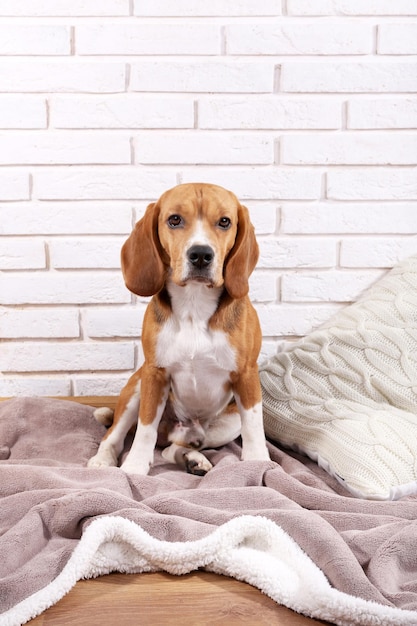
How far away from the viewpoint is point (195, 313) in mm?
2100

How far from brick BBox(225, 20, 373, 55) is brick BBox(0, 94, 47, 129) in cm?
77

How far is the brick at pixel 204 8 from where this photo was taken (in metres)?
2.50

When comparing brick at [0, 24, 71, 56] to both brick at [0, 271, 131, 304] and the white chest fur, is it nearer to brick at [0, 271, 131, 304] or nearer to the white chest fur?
brick at [0, 271, 131, 304]

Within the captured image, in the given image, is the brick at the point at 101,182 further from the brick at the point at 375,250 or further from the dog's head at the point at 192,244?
the brick at the point at 375,250

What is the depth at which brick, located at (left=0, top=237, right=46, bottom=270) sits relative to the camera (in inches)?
105

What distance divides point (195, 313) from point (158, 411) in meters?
0.36

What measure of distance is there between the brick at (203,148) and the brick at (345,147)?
0.32 feet

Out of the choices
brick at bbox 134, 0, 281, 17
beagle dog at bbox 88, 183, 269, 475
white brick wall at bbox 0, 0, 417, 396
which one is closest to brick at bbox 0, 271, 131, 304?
white brick wall at bbox 0, 0, 417, 396

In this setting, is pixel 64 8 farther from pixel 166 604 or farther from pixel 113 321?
pixel 166 604

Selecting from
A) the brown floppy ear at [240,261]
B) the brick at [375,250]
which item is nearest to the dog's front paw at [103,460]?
the brown floppy ear at [240,261]

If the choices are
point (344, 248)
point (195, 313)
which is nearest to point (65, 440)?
point (195, 313)

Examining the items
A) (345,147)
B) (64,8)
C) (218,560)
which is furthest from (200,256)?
(64,8)

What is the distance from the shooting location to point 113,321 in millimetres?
2734

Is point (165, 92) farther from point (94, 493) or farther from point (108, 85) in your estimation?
point (94, 493)
